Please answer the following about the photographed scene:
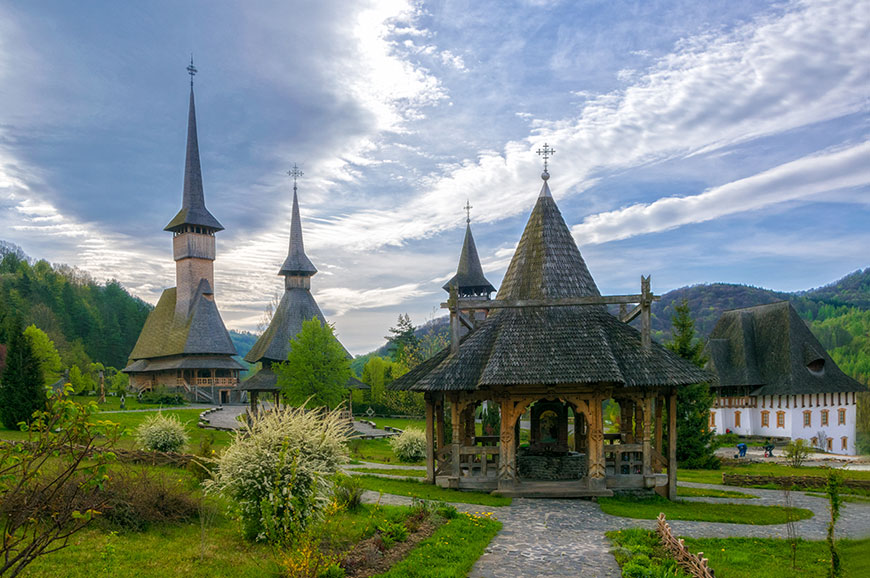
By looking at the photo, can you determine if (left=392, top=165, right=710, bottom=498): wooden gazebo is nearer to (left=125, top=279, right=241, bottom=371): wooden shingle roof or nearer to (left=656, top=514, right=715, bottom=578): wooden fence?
(left=656, top=514, right=715, bottom=578): wooden fence

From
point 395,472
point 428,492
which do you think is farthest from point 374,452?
point 428,492

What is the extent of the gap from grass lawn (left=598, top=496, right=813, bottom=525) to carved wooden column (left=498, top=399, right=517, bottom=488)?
2.18m

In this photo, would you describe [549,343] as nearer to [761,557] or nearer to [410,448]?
[761,557]

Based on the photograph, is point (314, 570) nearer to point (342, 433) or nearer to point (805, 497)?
point (342, 433)

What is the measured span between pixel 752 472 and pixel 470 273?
31.8m

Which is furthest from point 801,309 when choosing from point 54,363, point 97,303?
point 97,303

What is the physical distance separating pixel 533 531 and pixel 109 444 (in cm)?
824

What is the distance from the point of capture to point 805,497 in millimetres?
17016

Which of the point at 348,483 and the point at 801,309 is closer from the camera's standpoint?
the point at 348,483

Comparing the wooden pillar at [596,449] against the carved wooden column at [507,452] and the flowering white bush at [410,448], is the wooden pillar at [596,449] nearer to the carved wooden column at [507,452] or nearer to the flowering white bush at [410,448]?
the carved wooden column at [507,452]

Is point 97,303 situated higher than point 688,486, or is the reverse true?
point 97,303

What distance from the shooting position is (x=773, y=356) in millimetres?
42000

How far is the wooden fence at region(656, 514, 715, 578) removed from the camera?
302 inches

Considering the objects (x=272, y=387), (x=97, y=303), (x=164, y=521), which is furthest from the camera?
(x=97, y=303)
